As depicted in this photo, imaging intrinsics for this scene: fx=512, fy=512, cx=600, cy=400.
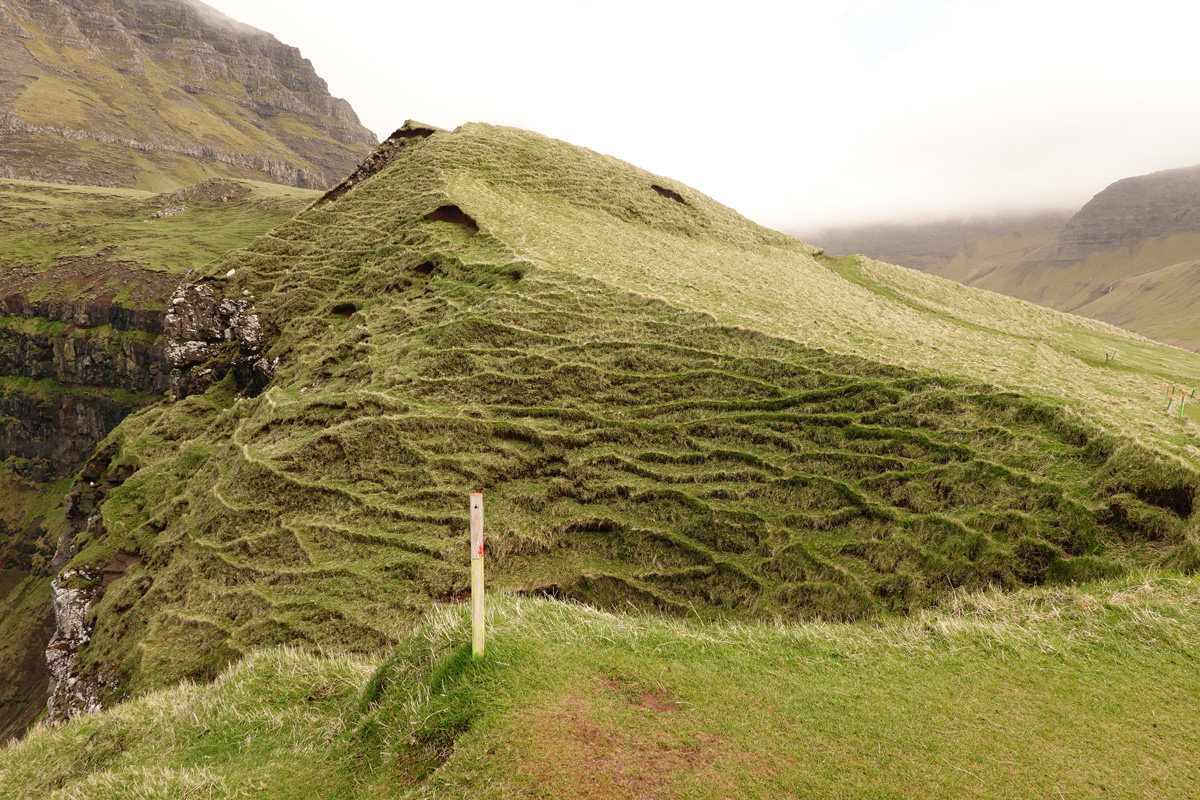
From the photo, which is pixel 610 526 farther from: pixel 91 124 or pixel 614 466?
pixel 91 124

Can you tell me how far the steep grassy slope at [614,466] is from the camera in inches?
390

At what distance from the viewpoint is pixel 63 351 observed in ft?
244

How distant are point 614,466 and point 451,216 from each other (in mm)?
17489

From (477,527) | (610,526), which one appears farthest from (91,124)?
(477,527)

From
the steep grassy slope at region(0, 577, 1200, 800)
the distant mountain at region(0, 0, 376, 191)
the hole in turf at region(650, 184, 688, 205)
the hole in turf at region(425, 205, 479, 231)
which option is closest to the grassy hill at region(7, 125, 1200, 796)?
the steep grassy slope at region(0, 577, 1200, 800)

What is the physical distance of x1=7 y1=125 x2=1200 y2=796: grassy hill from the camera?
5.59m

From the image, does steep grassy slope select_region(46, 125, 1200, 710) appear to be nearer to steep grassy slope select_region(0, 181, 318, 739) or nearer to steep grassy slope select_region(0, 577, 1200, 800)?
steep grassy slope select_region(0, 577, 1200, 800)

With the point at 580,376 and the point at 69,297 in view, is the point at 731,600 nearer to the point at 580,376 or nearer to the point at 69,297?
the point at 580,376

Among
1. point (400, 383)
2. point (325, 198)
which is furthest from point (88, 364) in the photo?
point (400, 383)

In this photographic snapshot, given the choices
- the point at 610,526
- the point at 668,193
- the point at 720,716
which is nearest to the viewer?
the point at 720,716

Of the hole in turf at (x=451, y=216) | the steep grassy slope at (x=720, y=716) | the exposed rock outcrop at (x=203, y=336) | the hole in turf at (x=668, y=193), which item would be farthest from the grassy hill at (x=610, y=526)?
the hole in turf at (x=668, y=193)

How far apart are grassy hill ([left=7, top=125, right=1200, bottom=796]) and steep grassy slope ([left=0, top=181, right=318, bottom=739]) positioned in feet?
203

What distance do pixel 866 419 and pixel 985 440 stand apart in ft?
7.64

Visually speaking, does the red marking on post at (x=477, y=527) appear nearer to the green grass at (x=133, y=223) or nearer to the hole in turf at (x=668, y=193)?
the hole in turf at (x=668, y=193)
